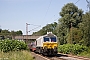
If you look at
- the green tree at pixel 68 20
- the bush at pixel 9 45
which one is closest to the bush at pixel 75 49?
the bush at pixel 9 45

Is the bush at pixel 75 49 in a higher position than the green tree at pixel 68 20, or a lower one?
lower

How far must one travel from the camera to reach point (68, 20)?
6494cm

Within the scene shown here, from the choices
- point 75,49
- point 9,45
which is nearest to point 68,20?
point 75,49

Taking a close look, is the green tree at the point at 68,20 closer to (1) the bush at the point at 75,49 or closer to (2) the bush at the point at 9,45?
(1) the bush at the point at 75,49

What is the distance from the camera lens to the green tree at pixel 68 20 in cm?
6412

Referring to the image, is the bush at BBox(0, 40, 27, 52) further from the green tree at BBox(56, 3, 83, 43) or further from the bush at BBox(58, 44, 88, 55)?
the green tree at BBox(56, 3, 83, 43)

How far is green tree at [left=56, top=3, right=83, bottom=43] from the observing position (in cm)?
6412

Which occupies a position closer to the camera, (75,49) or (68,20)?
(75,49)

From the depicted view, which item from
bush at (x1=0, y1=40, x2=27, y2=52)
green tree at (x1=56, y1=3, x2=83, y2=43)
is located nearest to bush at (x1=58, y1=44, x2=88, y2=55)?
bush at (x1=0, y1=40, x2=27, y2=52)

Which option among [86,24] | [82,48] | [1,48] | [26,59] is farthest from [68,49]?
[26,59]

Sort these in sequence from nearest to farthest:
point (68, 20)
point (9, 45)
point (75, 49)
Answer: point (9, 45), point (75, 49), point (68, 20)

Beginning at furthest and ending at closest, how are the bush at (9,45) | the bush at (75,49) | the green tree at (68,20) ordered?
the green tree at (68,20)
the bush at (75,49)
the bush at (9,45)

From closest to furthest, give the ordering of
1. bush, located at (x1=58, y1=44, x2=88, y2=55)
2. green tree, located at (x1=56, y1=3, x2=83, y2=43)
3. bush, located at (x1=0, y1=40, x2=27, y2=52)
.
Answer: bush, located at (x1=0, y1=40, x2=27, y2=52), bush, located at (x1=58, y1=44, x2=88, y2=55), green tree, located at (x1=56, y1=3, x2=83, y2=43)

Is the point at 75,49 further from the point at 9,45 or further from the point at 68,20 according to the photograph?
the point at 68,20
